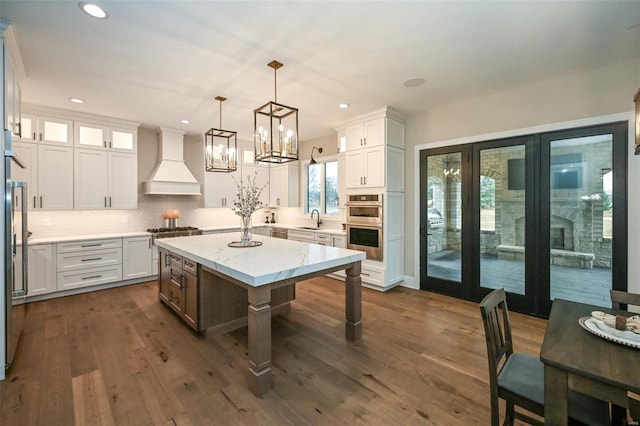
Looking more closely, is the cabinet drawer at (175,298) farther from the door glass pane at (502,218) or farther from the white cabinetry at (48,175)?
the door glass pane at (502,218)

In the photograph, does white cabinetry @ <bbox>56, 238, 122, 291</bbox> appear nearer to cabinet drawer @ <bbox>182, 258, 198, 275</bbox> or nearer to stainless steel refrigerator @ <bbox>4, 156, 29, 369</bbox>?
stainless steel refrigerator @ <bbox>4, 156, 29, 369</bbox>

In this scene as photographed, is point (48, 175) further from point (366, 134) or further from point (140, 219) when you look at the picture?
point (366, 134)

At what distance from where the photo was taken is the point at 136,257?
4.83 meters

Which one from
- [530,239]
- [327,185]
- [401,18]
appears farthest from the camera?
[327,185]

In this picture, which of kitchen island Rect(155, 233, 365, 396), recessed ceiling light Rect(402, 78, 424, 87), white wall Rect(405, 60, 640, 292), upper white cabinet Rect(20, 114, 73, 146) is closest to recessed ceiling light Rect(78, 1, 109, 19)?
kitchen island Rect(155, 233, 365, 396)

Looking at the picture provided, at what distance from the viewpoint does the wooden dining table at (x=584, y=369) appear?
108 centimetres

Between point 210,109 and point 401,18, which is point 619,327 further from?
point 210,109

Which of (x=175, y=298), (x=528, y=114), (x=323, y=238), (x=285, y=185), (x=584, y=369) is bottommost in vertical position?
(x=175, y=298)

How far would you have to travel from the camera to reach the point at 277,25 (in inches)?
90.7

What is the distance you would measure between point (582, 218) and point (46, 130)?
23.9ft

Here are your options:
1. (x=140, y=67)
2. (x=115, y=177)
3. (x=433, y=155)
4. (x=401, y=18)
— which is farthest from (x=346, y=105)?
(x=115, y=177)

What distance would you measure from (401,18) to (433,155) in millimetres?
2516

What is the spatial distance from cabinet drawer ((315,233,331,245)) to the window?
0.86 metres

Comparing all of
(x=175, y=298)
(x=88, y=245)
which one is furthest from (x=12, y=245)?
(x=88, y=245)
